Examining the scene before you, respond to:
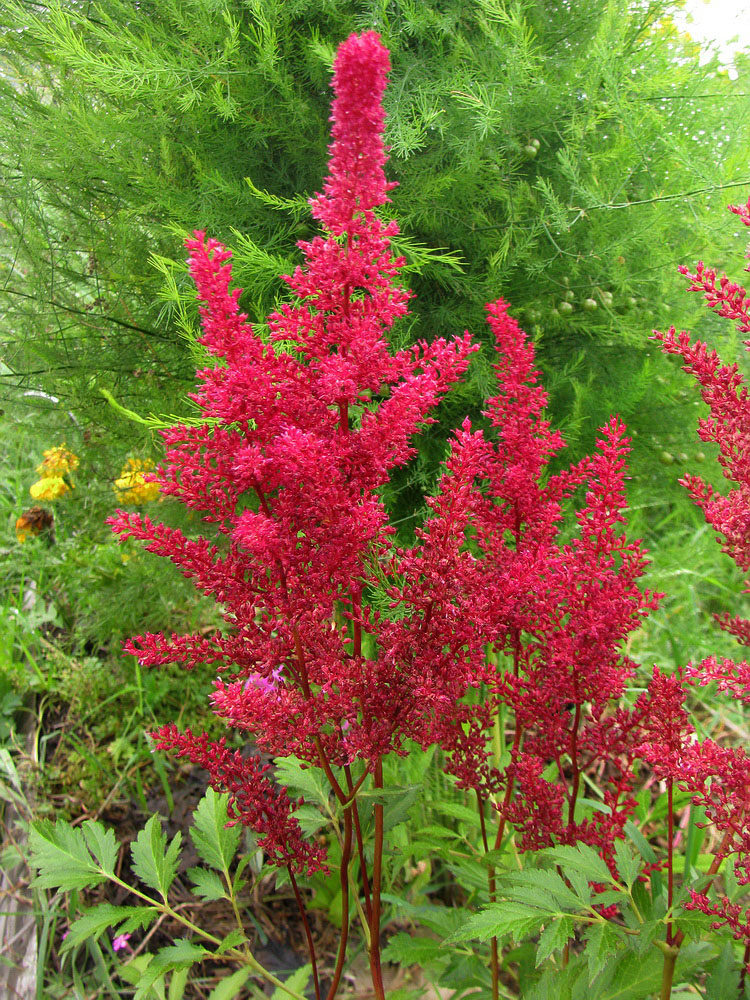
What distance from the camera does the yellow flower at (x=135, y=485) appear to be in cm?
214

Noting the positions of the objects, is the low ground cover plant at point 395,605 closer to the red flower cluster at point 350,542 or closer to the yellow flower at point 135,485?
the red flower cluster at point 350,542

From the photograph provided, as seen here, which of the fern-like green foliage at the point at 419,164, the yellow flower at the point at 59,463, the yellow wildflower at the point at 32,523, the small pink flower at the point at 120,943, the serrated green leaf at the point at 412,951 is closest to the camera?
the serrated green leaf at the point at 412,951

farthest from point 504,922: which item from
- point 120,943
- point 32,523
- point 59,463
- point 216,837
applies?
point 32,523

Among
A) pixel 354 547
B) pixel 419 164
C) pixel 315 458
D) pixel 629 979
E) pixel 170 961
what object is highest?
pixel 419 164

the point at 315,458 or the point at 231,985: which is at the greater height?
the point at 315,458

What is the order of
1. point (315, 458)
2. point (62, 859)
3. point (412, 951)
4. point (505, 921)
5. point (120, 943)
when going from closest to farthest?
point (315, 458) < point (505, 921) < point (62, 859) < point (412, 951) < point (120, 943)

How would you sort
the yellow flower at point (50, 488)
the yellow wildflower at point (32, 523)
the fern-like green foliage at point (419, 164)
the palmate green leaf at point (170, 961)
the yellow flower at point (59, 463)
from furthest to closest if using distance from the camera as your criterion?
1. the yellow wildflower at point (32, 523)
2. the yellow flower at point (50, 488)
3. the yellow flower at point (59, 463)
4. the fern-like green foliage at point (419, 164)
5. the palmate green leaf at point (170, 961)

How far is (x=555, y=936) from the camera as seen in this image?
1.03m

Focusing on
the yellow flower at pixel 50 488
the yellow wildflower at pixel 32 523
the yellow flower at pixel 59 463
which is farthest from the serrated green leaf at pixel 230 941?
the yellow wildflower at pixel 32 523

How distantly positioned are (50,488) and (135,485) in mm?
541

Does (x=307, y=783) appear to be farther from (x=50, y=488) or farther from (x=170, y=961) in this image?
(x=50, y=488)

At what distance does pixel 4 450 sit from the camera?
146 inches

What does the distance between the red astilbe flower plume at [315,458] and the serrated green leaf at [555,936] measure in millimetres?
344

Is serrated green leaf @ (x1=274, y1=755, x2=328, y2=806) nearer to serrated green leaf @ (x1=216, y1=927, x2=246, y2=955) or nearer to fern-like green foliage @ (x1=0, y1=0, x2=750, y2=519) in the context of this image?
serrated green leaf @ (x1=216, y1=927, x2=246, y2=955)
